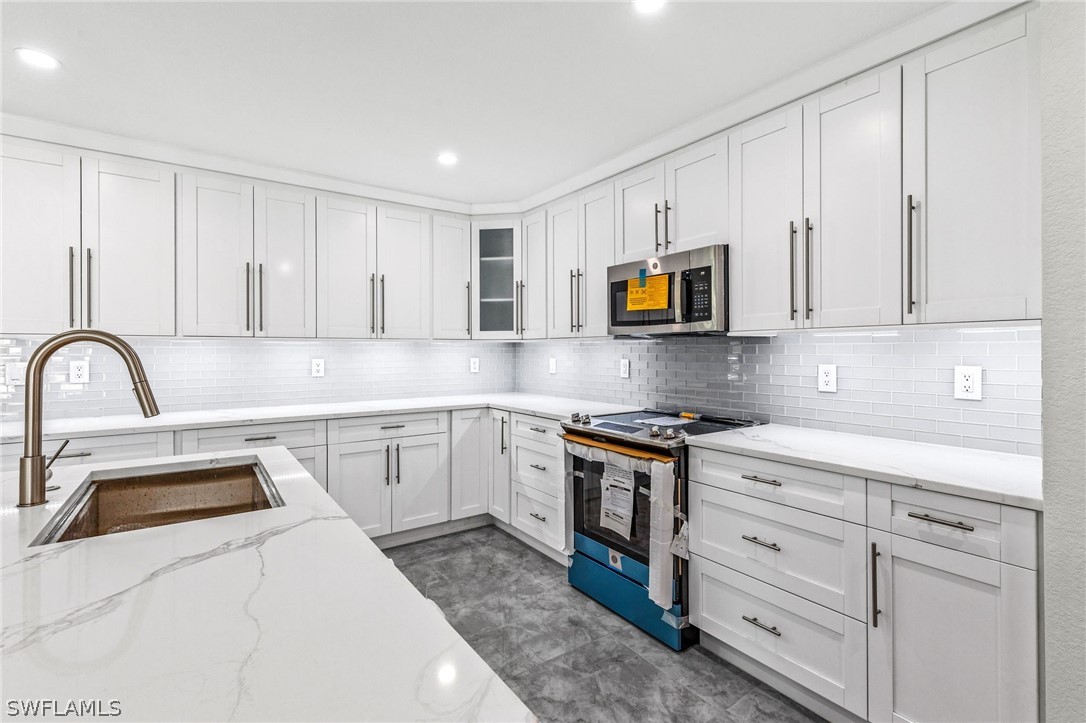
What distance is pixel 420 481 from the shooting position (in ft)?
11.5

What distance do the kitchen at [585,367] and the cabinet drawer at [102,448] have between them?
0.02 meters

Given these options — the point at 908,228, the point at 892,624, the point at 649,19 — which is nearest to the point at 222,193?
the point at 649,19

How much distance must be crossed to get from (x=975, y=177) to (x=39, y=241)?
4.06m

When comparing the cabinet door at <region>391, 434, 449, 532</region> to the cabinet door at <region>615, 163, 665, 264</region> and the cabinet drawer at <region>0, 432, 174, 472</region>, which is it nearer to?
the cabinet drawer at <region>0, 432, 174, 472</region>

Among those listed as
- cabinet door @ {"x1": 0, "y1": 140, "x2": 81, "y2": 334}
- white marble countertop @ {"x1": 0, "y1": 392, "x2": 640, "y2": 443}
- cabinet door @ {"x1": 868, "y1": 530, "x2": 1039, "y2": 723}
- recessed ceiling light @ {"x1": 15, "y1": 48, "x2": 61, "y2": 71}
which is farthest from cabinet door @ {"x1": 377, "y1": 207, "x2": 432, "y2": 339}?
cabinet door @ {"x1": 868, "y1": 530, "x2": 1039, "y2": 723}

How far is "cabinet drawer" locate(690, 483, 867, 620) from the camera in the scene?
1.77m

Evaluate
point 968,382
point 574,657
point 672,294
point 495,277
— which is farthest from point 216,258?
point 968,382

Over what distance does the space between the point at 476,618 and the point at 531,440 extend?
1102mm

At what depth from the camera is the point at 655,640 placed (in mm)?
2385

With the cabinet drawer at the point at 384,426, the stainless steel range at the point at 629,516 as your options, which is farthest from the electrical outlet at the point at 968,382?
the cabinet drawer at the point at 384,426

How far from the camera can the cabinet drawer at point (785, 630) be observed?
177 cm

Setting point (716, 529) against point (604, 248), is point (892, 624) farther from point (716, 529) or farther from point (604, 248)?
point (604, 248)

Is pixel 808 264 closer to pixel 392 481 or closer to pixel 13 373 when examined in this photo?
pixel 392 481

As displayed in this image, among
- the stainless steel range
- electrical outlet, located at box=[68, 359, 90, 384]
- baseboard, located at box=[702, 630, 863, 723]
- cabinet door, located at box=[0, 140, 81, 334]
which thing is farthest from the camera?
electrical outlet, located at box=[68, 359, 90, 384]
